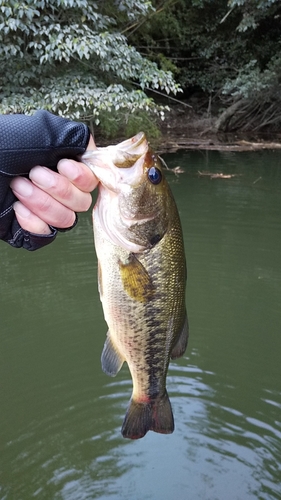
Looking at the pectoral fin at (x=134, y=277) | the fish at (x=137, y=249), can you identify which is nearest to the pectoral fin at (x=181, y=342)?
the fish at (x=137, y=249)

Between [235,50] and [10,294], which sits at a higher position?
[235,50]

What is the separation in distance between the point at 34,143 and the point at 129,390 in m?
2.55

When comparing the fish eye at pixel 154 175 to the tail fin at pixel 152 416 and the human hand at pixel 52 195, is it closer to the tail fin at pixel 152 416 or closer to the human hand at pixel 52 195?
the human hand at pixel 52 195

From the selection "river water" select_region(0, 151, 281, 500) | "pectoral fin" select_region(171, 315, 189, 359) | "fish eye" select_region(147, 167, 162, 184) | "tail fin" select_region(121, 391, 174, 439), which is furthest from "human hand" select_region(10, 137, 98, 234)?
"river water" select_region(0, 151, 281, 500)

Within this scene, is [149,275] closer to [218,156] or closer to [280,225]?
[280,225]

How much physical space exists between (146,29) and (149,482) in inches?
459

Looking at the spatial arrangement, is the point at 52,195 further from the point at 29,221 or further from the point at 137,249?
the point at 137,249

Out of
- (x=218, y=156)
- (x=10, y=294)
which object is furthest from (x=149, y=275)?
(x=218, y=156)

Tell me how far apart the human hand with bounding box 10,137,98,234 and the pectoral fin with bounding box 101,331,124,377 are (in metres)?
0.52

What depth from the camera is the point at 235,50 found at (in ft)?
47.1

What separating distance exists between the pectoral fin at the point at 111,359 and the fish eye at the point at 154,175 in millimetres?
640

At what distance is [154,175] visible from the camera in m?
1.52

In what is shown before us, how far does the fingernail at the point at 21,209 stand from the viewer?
4.88ft

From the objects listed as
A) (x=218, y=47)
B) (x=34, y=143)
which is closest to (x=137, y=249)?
(x=34, y=143)
